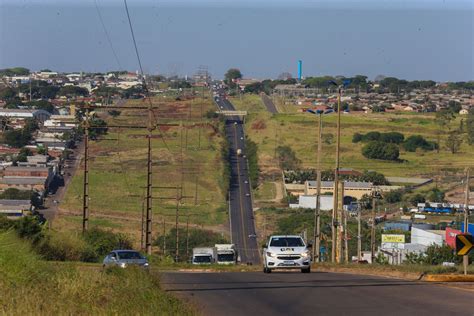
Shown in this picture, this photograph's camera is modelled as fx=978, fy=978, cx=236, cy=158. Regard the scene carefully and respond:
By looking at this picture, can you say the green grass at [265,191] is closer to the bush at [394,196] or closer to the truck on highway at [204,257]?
the bush at [394,196]

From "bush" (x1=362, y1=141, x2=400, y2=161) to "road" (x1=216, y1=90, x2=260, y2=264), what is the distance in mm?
13402

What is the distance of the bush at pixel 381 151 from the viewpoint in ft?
342

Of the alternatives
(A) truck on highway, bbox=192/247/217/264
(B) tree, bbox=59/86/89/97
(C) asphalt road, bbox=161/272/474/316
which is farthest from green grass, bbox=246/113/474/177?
(C) asphalt road, bbox=161/272/474/316

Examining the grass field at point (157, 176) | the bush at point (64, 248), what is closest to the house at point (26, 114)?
the grass field at point (157, 176)

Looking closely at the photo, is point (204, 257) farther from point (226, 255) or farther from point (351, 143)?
point (351, 143)

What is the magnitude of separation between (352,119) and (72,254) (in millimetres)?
89203

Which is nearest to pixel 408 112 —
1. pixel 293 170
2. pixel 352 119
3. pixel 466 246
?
pixel 352 119

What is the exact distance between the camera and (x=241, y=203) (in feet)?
280

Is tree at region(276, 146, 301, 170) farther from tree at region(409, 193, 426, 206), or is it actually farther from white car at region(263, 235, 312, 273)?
white car at region(263, 235, 312, 273)

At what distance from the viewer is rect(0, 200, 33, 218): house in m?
59.2

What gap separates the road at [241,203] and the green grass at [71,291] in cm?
4242

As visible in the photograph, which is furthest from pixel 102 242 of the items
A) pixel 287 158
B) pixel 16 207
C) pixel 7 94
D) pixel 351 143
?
pixel 351 143

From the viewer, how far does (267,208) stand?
83.1m

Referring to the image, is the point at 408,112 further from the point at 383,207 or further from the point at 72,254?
the point at 72,254
